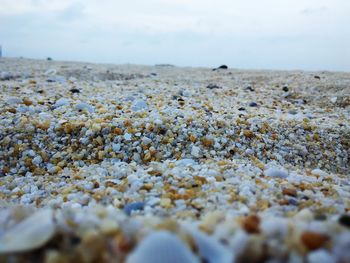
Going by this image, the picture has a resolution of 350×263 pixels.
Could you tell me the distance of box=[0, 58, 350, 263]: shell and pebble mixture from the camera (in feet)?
4.31

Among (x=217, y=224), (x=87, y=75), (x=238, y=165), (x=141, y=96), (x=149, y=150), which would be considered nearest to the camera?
(x=217, y=224)

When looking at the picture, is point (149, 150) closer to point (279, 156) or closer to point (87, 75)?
point (279, 156)

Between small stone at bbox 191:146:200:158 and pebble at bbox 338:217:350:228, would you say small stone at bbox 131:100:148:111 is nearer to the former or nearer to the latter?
small stone at bbox 191:146:200:158

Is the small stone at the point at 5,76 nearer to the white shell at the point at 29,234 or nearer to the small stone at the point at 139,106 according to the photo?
the small stone at the point at 139,106

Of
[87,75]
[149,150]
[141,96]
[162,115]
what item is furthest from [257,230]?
[87,75]

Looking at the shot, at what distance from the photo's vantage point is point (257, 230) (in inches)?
55.6

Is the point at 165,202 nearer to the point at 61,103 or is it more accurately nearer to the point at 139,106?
the point at 139,106


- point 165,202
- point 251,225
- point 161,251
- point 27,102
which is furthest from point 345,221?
point 27,102

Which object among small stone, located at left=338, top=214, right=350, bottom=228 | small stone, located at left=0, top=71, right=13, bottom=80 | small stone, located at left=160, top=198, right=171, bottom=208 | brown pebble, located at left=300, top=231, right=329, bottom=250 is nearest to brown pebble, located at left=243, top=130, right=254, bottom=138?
small stone, located at left=160, top=198, right=171, bottom=208

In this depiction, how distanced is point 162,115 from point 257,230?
3064mm

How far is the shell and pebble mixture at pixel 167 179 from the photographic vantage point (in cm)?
131

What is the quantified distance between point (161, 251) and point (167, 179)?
1.52m

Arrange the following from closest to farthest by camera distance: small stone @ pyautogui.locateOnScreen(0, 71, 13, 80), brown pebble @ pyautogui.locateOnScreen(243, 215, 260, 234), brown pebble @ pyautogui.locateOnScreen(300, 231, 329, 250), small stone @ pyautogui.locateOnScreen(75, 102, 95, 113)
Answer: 1. brown pebble @ pyautogui.locateOnScreen(300, 231, 329, 250)
2. brown pebble @ pyautogui.locateOnScreen(243, 215, 260, 234)
3. small stone @ pyautogui.locateOnScreen(75, 102, 95, 113)
4. small stone @ pyautogui.locateOnScreen(0, 71, 13, 80)

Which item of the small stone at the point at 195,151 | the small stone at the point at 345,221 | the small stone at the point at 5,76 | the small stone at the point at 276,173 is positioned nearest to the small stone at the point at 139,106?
the small stone at the point at 195,151
